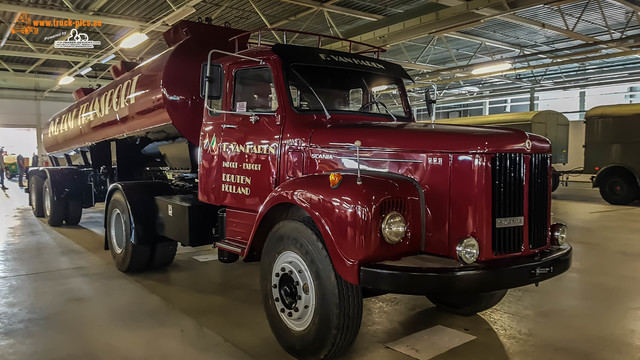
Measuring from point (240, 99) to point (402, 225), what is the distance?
2.06m

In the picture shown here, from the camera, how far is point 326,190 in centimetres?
303

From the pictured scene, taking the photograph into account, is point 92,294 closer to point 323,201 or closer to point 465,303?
point 323,201

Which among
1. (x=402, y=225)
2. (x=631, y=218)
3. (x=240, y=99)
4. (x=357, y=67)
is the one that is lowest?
(x=631, y=218)

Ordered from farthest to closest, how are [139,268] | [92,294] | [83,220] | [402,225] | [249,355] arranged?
[83,220] < [139,268] < [92,294] < [249,355] < [402,225]

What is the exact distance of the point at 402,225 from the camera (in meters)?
2.83

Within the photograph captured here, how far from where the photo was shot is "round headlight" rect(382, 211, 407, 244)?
9.21ft

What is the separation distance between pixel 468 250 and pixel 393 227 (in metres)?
0.48

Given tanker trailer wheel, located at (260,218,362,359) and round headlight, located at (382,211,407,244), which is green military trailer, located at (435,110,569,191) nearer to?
tanker trailer wheel, located at (260,218,362,359)

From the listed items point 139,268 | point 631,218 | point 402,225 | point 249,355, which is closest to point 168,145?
point 139,268

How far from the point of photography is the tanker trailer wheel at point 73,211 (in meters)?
9.16

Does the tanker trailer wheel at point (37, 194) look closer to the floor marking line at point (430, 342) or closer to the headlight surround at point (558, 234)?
the floor marking line at point (430, 342)

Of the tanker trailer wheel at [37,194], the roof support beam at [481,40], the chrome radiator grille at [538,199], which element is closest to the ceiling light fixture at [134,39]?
the tanker trailer wheel at [37,194]

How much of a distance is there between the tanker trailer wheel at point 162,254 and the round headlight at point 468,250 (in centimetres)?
395

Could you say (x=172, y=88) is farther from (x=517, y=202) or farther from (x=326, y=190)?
(x=517, y=202)
